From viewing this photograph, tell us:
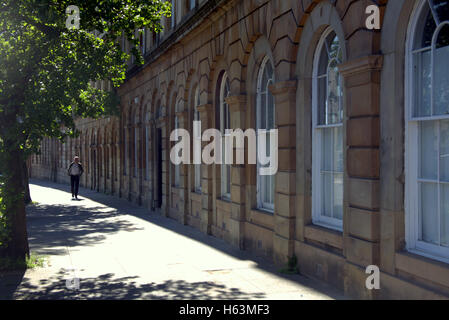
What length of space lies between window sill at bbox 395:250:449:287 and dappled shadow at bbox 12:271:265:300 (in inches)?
77.7

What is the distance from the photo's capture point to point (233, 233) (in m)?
11.4

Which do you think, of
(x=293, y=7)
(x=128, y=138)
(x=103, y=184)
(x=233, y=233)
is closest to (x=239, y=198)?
(x=233, y=233)

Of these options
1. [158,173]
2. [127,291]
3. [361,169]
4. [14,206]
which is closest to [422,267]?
[361,169]

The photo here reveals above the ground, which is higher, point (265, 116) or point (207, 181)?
point (265, 116)

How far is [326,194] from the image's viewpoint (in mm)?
8180

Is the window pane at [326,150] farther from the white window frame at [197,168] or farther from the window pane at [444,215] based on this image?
the white window frame at [197,168]

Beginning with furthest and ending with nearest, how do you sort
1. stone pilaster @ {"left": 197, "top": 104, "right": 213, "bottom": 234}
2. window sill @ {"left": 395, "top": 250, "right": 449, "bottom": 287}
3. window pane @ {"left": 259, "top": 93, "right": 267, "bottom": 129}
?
stone pilaster @ {"left": 197, "top": 104, "right": 213, "bottom": 234}
window pane @ {"left": 259, "top": 93, "right": 267, "bottom": 129}
window sill @ {"left": 395, "top": 250, "right": 449, "bottom": 287}

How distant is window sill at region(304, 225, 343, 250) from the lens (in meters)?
7.46

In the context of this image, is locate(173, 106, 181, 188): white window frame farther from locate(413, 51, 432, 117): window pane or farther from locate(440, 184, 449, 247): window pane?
locate(440, 184, 449, 247): window pane

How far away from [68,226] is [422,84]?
11.9m

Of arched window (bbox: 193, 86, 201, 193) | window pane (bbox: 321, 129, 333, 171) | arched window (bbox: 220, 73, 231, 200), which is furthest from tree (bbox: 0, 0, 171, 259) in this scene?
arched window (bbox: 193, 86, 201, 193)

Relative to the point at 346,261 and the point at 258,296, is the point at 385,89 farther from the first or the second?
the point at 258,296

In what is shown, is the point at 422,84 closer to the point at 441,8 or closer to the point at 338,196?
the point at 441,8

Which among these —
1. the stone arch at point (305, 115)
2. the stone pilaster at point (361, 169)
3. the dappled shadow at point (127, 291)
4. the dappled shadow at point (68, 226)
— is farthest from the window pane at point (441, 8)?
the dappled shadow at point (68, 226)
